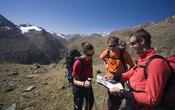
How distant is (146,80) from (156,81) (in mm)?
427

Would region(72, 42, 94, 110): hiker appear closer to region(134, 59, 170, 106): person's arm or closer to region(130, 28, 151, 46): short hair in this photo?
region(130, 28, 151, 46): short hair

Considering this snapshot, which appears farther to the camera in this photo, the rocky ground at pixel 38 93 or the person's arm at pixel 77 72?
the rocky ground at pixel 38 93

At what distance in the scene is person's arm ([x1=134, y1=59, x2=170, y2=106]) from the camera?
3303 mm

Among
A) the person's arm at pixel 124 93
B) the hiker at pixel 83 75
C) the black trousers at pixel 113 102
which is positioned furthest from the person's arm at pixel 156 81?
the black trousers at pixel 113 102

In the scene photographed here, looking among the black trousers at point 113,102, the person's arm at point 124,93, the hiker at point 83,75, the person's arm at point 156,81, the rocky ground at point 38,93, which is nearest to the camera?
the person's arm at point 156,81

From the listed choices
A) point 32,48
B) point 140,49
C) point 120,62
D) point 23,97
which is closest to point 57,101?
point 23,97

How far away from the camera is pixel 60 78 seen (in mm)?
16297

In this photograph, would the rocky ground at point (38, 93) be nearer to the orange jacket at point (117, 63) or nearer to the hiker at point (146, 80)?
the orange jacket at point (117, 63)

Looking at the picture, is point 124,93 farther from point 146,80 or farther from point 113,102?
point 113,102

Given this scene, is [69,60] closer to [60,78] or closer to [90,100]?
[90,100]

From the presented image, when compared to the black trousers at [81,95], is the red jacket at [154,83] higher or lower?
higher

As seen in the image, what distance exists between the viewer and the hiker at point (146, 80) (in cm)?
332

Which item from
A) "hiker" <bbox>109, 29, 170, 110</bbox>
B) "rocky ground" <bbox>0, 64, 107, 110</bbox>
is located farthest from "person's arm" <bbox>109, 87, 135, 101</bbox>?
"rocky ground" <bbox>0, 64, 107, 110</bbox>

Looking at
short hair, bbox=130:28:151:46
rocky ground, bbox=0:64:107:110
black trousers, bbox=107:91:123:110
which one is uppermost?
short hair, bbox=130:28:151:46
